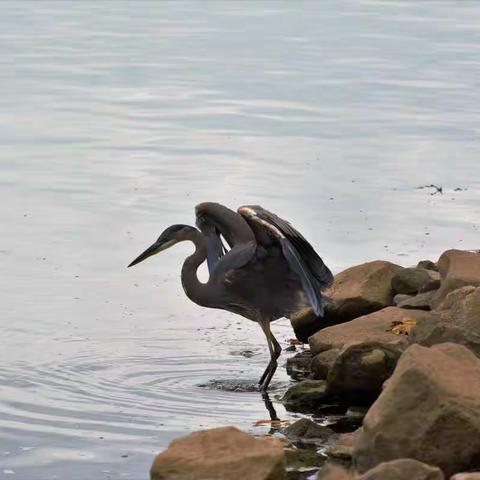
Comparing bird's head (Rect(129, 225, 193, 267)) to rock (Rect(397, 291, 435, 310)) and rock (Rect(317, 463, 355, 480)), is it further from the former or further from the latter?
rock (Rect(317, 463, 355, 480))

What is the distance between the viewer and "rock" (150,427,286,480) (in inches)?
292

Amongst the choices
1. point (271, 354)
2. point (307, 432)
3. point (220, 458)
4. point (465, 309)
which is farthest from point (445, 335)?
point (220, 458)

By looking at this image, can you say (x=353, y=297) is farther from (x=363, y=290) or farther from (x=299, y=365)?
(x=299, y=365)

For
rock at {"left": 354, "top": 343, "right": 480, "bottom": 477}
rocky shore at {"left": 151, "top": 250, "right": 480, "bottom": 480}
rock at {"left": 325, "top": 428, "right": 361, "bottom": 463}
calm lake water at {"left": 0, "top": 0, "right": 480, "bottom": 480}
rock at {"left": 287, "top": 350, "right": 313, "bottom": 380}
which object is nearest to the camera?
rocky shore at {"left": 151, "top": 250, "right": 480, "bottom": 480}

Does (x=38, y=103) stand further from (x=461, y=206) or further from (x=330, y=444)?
(x=330, y=444)

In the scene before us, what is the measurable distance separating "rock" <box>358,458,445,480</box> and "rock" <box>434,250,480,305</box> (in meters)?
3.09

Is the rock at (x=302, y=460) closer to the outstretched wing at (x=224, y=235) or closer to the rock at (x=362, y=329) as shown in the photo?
the rock at (x=362, y=329)

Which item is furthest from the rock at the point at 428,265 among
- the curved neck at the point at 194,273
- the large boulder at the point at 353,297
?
the curved neck at the point at 194,273

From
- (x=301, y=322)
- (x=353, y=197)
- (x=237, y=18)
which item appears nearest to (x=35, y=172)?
(x=353, y=197)

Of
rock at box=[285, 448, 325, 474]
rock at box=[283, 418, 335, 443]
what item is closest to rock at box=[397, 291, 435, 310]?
rock at box=[283, 418, 335, 443]

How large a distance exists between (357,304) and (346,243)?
247cm

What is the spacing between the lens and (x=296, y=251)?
1023 centimetres

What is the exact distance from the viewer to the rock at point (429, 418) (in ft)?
25.1

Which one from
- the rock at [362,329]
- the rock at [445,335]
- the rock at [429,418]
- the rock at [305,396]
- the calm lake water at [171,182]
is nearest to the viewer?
the rock at [429,418]
